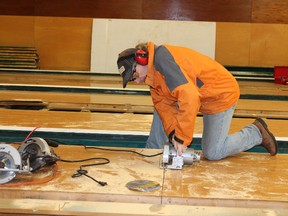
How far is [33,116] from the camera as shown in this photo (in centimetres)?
423

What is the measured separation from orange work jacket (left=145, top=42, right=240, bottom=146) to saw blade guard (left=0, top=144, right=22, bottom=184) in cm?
91

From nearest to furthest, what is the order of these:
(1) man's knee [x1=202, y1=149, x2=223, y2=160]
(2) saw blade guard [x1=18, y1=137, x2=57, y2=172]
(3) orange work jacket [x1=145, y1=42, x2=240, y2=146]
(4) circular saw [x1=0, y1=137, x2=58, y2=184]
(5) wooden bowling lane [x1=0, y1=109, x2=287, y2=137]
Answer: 1. (4) circular saw [x1=0, y1=137, x2=58, y2=184]
2. (2) saw blade guard [x1=18, y1=137, x2=57, y2=172]
3. (3) orange work jacket [x1=145, y1=42, x2=240, y2=146]
4. (1) man's knee [x1=202, y1=149, x2=223, y2=160]
5. (5) wooden bowling lane [x1=0, y1=109, x2=287, y2=137]

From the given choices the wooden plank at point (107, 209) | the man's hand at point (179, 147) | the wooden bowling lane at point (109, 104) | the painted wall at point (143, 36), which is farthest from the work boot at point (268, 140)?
the painted wall at point (143, 36)

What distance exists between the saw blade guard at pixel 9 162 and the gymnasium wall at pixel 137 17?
5.59 meters

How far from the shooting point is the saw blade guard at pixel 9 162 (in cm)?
240

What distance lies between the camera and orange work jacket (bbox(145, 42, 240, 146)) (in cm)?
267

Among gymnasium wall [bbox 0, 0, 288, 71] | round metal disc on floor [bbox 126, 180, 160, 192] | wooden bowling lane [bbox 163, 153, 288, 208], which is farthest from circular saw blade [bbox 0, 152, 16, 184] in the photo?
gymnasium wall [bbox 0, 0, 288, 71]

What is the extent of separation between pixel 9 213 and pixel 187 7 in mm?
6317

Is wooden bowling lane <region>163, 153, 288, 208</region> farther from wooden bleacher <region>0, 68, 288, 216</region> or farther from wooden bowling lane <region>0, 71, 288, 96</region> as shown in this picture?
wooden bowling lane <region>0, 71, 288, 96</region>

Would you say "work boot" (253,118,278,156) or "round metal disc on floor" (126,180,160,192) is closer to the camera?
"round metal disc on floor" (126,180,160,192)

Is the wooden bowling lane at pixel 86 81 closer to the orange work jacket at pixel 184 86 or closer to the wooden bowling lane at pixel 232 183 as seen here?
the orange work jacket at pixel 184 86

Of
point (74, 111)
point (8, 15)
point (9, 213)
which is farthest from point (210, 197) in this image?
point (8, 15)

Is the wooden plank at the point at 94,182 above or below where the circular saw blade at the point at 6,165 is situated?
below

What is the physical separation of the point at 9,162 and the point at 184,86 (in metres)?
1.05
